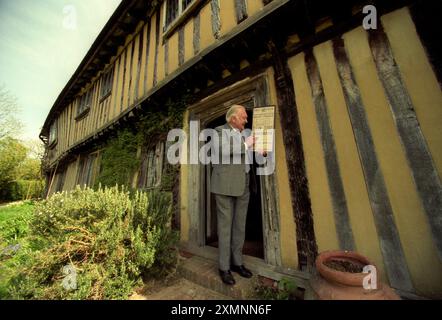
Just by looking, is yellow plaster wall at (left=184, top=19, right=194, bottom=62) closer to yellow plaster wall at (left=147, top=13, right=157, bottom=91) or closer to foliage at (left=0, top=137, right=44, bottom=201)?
yellow plaster wall at (left=147, top=13, right=157, bottom=91)

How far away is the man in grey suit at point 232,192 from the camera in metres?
2.53

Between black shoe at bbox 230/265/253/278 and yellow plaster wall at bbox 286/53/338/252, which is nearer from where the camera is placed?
yellow plaster wall at bbox 286/53/338/252

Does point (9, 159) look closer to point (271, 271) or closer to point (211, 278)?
point (211, 278)

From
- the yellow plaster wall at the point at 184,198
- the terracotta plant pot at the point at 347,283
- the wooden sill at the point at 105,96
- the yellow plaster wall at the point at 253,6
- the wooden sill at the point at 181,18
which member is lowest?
the terracotta plant pot at the point at 347,283

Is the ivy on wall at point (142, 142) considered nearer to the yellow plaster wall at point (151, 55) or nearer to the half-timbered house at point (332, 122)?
the half-timbered house at point (332, 122)

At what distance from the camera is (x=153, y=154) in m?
5.19

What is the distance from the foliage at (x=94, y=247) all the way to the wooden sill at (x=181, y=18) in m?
3.85

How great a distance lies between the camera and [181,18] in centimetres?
434

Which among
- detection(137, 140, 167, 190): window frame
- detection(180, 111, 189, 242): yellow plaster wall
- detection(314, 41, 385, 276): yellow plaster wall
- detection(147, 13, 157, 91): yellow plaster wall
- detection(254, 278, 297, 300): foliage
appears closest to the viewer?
detection(314, 41, 385, 276): yellow plaster wall

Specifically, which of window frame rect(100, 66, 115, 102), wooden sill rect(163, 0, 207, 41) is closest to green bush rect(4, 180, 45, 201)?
window frame rect(100, 66, 115, 102)

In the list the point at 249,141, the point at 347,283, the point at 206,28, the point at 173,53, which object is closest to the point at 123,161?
the point at 173,53

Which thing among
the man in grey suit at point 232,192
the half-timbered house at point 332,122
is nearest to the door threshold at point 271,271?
the half-timbered house at point 332,122

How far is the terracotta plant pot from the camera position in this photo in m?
1.31

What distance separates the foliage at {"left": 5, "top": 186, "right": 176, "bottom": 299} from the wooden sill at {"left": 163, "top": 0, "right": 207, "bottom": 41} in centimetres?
385
